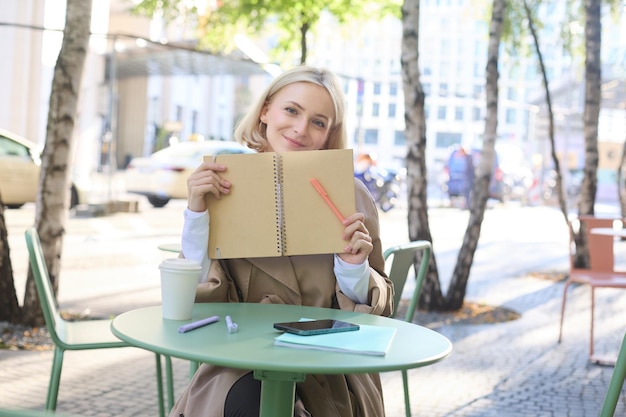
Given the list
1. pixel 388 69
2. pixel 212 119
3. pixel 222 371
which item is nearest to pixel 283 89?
pixel 222 371

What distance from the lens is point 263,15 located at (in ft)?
49.6

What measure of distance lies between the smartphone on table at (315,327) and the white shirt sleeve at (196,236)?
0.45m

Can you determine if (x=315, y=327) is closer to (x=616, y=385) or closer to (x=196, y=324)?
(x=196, y=324)

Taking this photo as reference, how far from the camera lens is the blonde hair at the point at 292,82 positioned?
2760mm

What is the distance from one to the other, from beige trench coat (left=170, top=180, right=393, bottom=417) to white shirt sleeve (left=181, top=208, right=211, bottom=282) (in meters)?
0.09

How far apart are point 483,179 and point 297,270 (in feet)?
19.4

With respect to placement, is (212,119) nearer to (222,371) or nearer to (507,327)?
(507,327)

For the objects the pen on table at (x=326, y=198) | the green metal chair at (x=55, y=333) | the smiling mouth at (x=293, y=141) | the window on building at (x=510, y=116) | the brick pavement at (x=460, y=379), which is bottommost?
the brick pavement at (x=460, y=379)

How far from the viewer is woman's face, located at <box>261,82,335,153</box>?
2734mm

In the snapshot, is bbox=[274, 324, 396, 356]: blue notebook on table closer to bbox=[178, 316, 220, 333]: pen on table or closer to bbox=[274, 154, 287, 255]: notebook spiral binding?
bbox=[178, 316, 220, 333]: pen on table

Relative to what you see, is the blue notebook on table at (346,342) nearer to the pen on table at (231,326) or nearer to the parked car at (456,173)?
the pen on table at (231,326)

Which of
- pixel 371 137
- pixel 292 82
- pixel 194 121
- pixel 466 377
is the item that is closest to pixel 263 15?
pixel 466 377

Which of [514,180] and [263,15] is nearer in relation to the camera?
[263,15]

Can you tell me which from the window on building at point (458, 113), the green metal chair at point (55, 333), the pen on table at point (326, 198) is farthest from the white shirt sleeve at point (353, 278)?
the window on building at point (458, 113)
